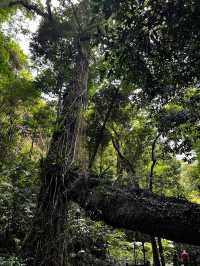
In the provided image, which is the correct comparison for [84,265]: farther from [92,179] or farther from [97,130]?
[97,130]

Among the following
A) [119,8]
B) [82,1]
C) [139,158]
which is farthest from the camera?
[139,158]

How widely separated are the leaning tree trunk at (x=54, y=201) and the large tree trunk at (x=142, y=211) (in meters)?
0.39

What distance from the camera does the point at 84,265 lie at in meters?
5.91

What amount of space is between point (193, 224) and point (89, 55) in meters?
6.04

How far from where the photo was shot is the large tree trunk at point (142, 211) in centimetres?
399

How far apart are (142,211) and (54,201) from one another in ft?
5.43

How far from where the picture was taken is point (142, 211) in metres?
4.30

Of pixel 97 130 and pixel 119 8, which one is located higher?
pixel 97 130

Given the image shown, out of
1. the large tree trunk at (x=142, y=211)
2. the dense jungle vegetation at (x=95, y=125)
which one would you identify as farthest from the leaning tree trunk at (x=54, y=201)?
the large tree trunk at (x=142, y=211)

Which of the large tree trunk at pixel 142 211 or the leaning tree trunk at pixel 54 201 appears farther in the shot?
the leaning tree trunk at pixel 54 201

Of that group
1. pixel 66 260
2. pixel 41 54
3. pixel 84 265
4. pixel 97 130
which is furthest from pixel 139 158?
pixel 66 260

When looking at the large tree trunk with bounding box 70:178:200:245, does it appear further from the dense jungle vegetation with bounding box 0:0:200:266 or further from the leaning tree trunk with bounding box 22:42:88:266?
the leaning tree trunk with bounding box 22:42:88:266

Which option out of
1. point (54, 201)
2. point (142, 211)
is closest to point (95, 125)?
point (54, 201)

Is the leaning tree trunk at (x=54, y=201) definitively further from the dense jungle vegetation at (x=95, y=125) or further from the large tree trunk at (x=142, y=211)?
the large tree trunk at (x=142, y=211)
